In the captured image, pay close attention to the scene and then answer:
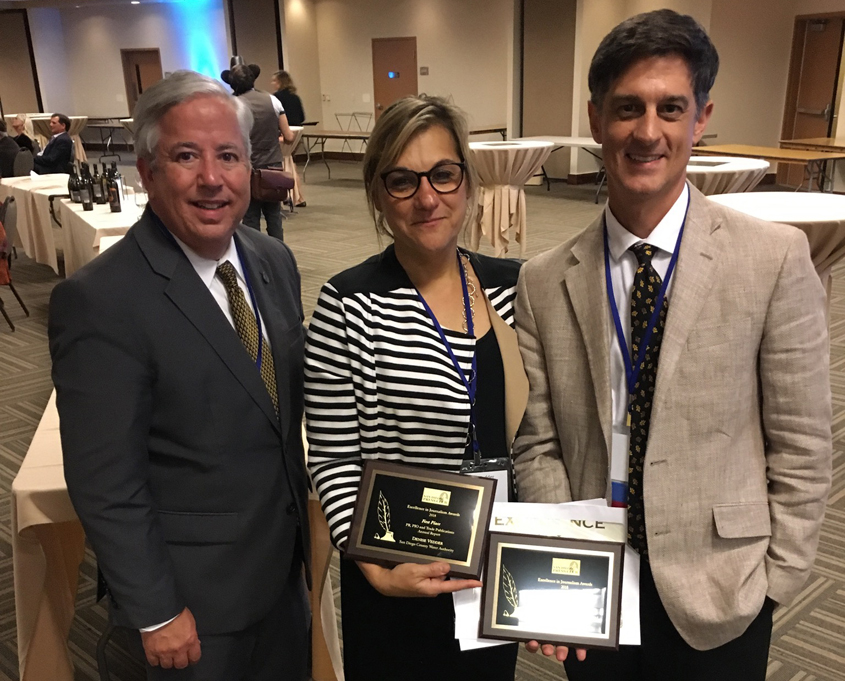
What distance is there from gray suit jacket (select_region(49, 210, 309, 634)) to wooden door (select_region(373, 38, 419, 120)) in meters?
14.3

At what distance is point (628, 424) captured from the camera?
1252mm

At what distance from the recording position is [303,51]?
626 inches

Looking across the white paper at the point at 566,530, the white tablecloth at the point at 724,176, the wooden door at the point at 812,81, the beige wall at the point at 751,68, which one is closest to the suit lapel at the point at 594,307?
the white paper at the point at 566,530

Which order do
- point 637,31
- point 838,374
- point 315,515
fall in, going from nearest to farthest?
point 637,31 → point 315,515 → point 838,374

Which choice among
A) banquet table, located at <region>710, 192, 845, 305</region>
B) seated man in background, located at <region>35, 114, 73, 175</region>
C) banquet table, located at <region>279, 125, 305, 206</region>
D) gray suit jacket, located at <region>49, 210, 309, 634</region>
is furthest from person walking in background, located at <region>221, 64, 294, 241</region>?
gray suit jacket, located at <region>49, 210, 309, 634</region>

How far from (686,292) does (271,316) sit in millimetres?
850

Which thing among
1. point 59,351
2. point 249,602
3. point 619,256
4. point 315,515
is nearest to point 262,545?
point 249,602

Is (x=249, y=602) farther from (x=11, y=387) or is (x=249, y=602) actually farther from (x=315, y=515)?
(x=11, y=387)

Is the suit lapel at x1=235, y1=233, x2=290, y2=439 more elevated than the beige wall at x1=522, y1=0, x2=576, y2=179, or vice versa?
the beige wall at x1=522, y1=0, x2=576, y2=179

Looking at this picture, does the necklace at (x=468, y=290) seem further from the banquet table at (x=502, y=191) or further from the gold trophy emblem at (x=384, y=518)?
the banquet table at (x=502, y=191)

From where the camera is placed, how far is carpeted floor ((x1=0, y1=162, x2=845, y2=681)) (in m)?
2.33

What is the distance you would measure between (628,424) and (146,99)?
1112 millimetres

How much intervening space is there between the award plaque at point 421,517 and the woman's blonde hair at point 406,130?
0.53m

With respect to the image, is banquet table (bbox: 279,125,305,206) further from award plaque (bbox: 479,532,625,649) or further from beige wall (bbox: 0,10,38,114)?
beige wall (bbox: 0,10,38,114)
